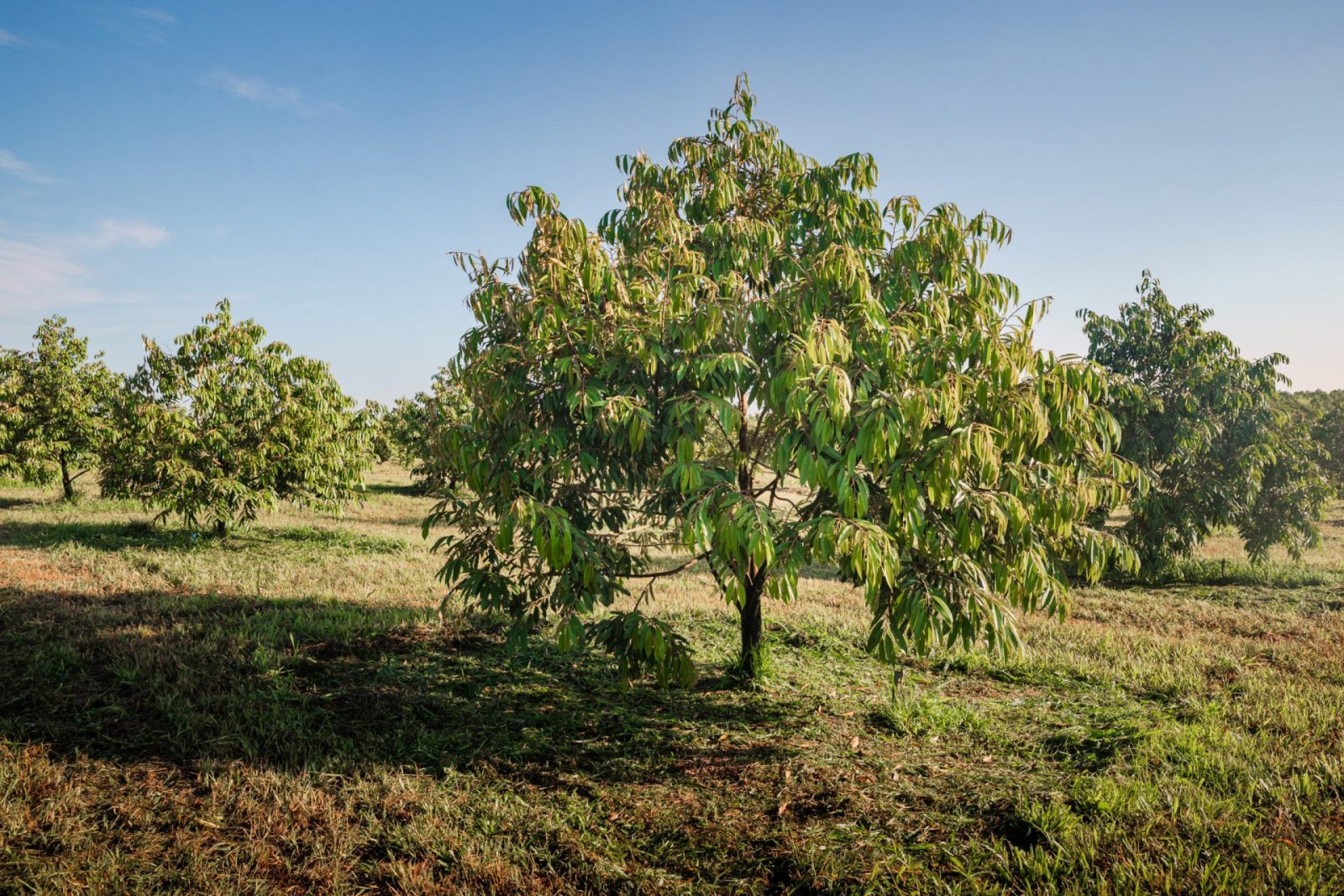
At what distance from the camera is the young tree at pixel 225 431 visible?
14.5m

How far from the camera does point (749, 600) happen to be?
291 inches

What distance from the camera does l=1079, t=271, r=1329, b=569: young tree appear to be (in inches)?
624

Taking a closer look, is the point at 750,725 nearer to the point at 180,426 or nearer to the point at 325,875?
the point at 325,875

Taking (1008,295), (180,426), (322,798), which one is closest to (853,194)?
(1008,295)

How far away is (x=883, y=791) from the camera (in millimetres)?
5199

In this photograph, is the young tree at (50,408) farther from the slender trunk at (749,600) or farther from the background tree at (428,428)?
the slender trunk at (749,600)

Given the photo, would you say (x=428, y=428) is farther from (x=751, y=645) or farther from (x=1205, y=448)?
(x=1205, y=448)

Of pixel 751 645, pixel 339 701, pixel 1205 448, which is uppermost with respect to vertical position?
pixel 1205 448

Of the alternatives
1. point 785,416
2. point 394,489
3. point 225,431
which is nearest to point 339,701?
point 785,416

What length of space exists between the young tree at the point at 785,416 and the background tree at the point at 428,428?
0.28m

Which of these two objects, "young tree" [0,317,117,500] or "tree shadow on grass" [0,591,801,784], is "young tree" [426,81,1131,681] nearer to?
"tree shadow on grass" [0,591,801,784]

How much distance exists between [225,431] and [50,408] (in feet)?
34.9

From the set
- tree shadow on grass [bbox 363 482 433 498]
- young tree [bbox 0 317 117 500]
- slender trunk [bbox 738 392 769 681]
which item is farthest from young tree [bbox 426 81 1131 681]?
tree shadow on grass [bbox 363 482 433 498]

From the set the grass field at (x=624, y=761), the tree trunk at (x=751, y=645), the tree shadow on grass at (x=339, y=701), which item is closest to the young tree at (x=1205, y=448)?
the grass field at (x=624, y=761)
